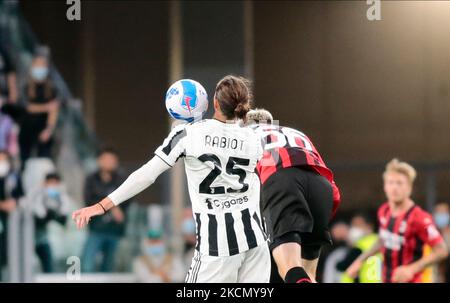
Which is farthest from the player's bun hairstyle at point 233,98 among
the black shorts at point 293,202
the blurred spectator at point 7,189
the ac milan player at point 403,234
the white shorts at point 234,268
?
the blurred spectator at point 7,189

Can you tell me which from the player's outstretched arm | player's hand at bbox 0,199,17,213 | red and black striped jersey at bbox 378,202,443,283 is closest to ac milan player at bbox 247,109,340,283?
the player's outstretched arm

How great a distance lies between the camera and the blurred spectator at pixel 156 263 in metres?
10.0

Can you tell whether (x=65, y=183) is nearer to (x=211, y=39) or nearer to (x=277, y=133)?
(x=211, y=39)

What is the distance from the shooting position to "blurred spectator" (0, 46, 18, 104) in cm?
1082

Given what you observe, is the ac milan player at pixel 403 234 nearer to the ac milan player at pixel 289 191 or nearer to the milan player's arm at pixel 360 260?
the milan player's arm at pixel 360 260

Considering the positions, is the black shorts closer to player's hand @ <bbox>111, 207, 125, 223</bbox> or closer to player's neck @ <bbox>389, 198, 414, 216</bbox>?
player's neck @ <bbox>389, 198, 414, 216</bbox>

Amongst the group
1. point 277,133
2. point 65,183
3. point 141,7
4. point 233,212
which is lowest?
point 65,183

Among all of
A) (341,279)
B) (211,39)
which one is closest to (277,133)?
(341,279)

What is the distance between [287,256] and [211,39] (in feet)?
25.1

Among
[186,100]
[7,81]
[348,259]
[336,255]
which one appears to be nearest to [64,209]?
[7,81]

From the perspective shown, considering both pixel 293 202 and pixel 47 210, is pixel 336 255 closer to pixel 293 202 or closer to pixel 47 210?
pixel 47 210

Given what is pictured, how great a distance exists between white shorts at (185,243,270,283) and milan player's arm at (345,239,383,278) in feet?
6.60

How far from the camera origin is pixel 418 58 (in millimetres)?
13219

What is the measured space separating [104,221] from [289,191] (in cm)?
501
